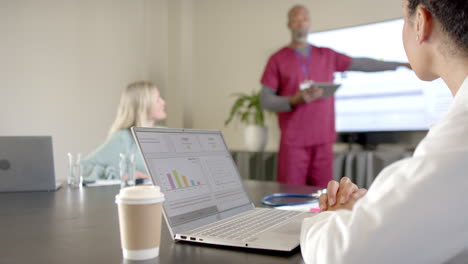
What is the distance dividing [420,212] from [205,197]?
21.9 inches

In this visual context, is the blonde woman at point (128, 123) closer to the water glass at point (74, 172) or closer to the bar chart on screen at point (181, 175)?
the water glass at point (74, 172)

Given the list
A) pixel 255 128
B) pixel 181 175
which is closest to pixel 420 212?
pixel 181 175

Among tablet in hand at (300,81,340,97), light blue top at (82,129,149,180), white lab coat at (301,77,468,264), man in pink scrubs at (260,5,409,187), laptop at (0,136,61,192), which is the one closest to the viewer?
white lab coat at (301,77,468,264)

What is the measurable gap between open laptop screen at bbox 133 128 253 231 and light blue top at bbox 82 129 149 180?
1.27 meters

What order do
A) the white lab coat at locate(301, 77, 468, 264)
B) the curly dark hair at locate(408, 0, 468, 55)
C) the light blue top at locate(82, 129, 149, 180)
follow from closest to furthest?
the white lab coat at locate(301, 77, 468, 264)
the curly dark hair at locate(408, 0, 468, 55)
the light blue top at locate(82, 129, 149, 180)

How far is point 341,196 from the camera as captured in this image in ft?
2.70

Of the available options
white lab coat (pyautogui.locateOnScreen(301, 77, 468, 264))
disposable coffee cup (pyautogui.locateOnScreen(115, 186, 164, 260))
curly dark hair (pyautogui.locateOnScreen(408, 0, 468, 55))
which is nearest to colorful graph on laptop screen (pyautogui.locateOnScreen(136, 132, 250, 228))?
disposable coffee cup (pyautogui.locateOnScreen(115, 186, 164, 260))

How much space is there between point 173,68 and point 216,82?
0.51 meters

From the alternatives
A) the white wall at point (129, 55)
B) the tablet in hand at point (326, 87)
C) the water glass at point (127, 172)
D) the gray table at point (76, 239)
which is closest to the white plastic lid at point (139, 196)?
the gray table at point (76, 239)

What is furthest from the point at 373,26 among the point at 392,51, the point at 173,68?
the point at 173,68

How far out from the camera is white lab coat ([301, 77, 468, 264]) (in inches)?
20.1

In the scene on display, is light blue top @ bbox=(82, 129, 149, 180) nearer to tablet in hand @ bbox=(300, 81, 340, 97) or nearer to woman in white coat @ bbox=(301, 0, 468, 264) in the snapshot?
tablet in hand @ bbox=(300, 81, 340, 97)

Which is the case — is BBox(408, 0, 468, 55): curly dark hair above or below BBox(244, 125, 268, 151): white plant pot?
A: above

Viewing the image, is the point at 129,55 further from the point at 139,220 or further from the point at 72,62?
the point at 139,220
